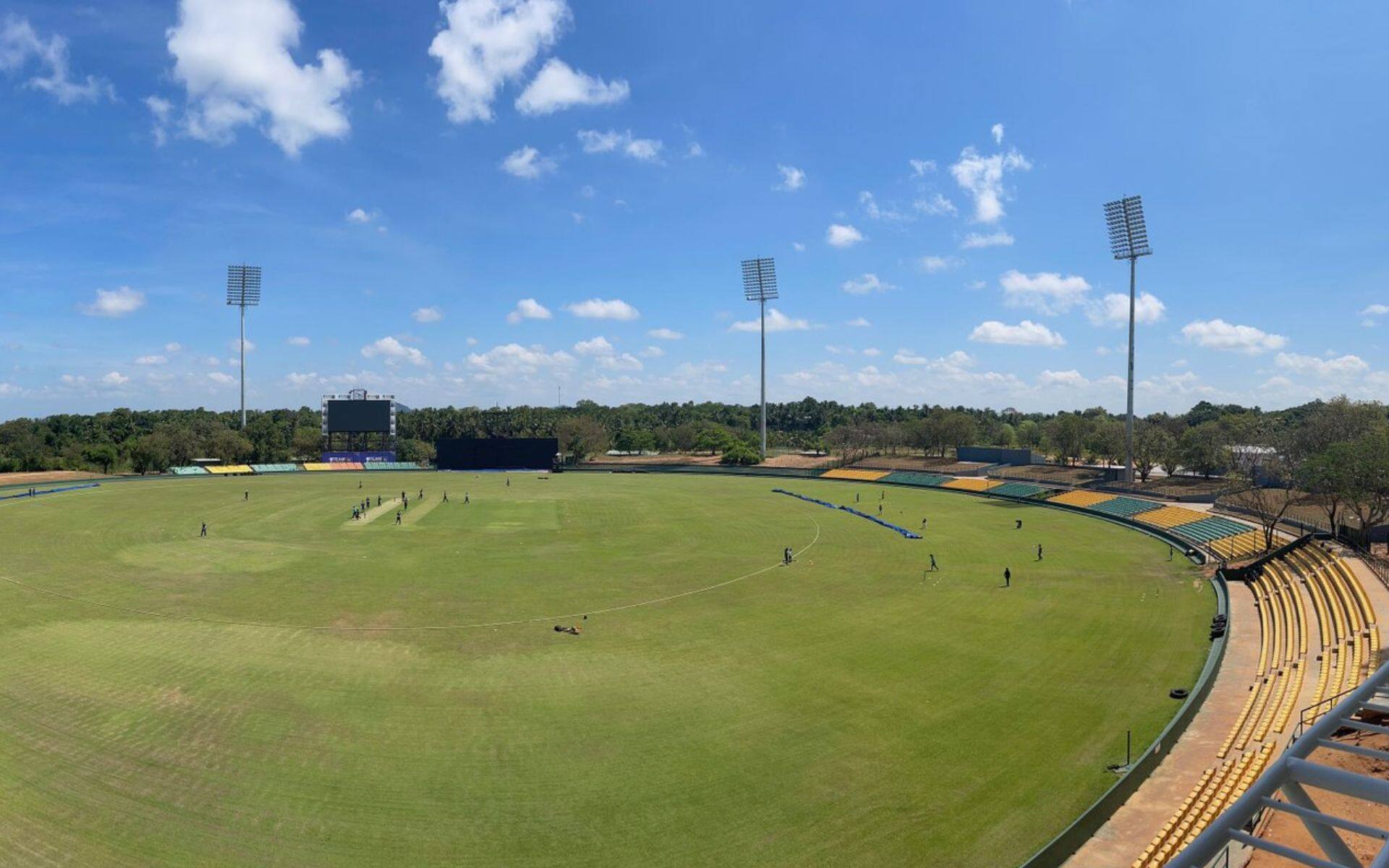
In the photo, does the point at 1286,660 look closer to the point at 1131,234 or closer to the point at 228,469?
the point at 1131,234

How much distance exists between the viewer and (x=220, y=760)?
17969 mm

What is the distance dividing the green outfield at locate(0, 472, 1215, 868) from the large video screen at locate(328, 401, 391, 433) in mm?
67693

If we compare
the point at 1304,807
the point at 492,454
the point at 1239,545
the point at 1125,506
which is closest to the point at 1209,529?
the point at 1239,545

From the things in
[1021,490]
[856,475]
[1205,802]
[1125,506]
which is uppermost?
[856,475]

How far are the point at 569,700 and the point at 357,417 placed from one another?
10634cm

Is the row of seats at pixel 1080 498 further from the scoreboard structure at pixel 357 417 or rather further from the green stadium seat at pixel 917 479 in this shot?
the scoreboard structure at pixel 357 417

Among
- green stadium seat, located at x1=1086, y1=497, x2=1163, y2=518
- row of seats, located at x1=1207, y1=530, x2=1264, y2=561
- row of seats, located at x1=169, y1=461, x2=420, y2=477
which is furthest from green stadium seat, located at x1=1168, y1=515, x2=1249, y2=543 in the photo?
row of seats, located at x1=169, y1=461, x2=420, y2=477

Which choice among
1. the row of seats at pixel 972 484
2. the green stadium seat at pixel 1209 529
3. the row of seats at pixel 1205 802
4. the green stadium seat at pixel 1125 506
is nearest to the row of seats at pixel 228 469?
the row of seats at pixel 972 484

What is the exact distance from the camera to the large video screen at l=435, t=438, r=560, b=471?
11775 cm

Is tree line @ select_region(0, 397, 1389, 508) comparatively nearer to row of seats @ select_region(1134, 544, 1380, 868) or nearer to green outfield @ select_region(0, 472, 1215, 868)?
row of seats @ select_region(1134, 544, 1380, 868)

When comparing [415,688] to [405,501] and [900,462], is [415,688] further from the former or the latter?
[900,462]

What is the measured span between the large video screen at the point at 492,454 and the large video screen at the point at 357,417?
9.90 metres

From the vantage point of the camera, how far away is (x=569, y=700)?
22078 millimetres

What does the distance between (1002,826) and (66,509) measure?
274 feet
